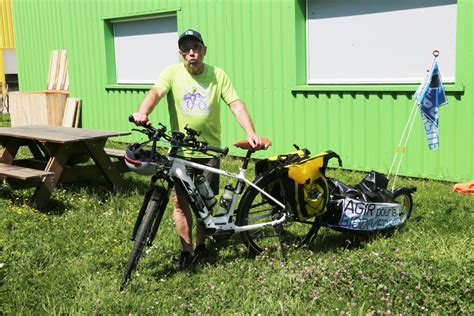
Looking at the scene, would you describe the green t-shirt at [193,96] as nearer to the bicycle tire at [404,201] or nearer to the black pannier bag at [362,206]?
the black pannier bag at [362,206]

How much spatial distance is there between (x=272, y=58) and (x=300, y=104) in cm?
84

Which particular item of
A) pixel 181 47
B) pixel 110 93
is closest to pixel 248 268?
pixel 181 47

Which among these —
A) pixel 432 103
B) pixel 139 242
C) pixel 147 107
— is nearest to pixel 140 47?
pixel 432 103

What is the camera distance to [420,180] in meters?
8.08

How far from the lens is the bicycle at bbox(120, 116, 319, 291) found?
4.46m

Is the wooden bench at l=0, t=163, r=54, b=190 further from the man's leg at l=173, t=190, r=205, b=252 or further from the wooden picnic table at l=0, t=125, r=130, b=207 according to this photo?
the man's leg at l=173, t=190, r=205, b=252

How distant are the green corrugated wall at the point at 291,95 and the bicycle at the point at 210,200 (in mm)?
3081

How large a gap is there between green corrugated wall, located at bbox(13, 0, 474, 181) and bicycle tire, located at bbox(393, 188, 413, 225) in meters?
2.09

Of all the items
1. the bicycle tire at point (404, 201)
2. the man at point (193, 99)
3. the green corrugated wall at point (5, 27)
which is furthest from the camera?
the green corrugated wall at point (5, 27)

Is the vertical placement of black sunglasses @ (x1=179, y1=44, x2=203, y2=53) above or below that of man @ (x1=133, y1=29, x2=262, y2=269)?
above

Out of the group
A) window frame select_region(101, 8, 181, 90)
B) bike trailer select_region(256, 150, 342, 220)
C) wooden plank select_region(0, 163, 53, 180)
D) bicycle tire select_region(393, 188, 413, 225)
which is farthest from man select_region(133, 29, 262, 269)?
window frame select_region(101, 8, 181, 90)

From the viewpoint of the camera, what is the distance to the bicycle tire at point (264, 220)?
500 cm

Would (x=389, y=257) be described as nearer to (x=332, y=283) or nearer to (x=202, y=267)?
(x=332, y=283)

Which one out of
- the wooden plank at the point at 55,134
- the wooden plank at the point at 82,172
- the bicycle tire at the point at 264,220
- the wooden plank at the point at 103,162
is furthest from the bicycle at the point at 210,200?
the wooden plank at the point at 82,172
